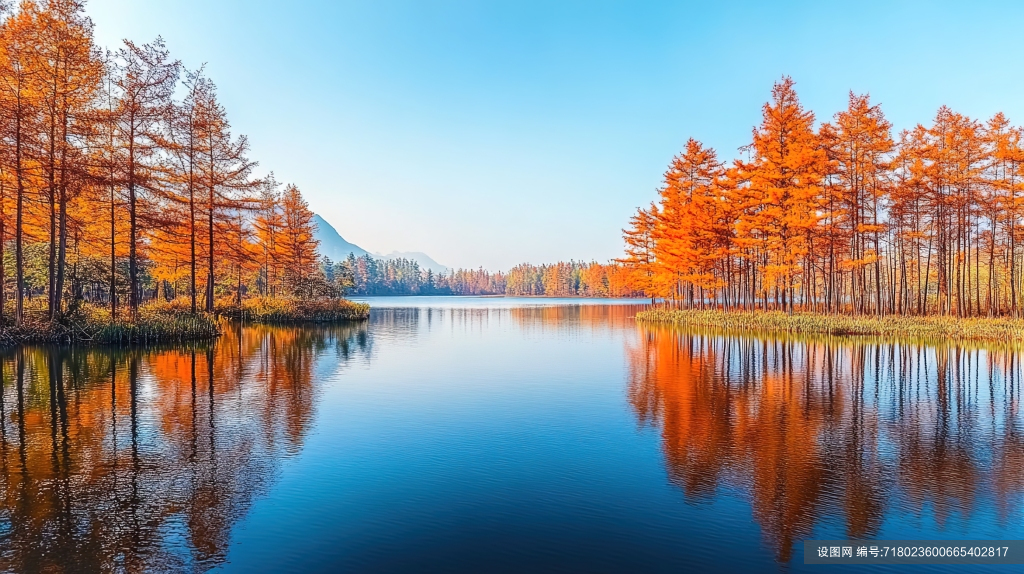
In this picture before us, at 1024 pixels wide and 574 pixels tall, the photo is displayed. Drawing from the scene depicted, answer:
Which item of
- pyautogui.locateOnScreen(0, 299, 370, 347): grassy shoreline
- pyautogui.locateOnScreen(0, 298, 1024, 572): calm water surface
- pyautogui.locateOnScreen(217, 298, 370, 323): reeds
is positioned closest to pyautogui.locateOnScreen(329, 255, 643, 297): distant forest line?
pyautogui.locateOnScreen(217, 298, 370, 323): reeds

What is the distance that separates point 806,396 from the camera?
40.8 feet

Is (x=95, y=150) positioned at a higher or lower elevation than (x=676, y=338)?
higher

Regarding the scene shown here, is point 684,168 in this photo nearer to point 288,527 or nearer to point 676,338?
point 676,338

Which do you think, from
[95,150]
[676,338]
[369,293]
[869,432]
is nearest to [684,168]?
[676,338]

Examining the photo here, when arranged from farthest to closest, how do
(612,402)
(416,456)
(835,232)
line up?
(835,232), (612,402), (416,456)

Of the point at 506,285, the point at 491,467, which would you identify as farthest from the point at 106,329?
the point at 506,285

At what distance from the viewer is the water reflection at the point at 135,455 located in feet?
17.4

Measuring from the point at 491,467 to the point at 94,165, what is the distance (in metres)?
21.9

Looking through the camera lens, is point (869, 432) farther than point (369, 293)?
No

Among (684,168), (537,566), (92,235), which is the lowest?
(537,566)

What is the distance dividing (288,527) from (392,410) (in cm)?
565

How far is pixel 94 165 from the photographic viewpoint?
2050 centimetres

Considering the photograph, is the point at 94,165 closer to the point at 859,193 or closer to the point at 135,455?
the point at 135,455

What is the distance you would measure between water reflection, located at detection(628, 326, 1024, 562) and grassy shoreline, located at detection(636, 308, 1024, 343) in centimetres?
667
